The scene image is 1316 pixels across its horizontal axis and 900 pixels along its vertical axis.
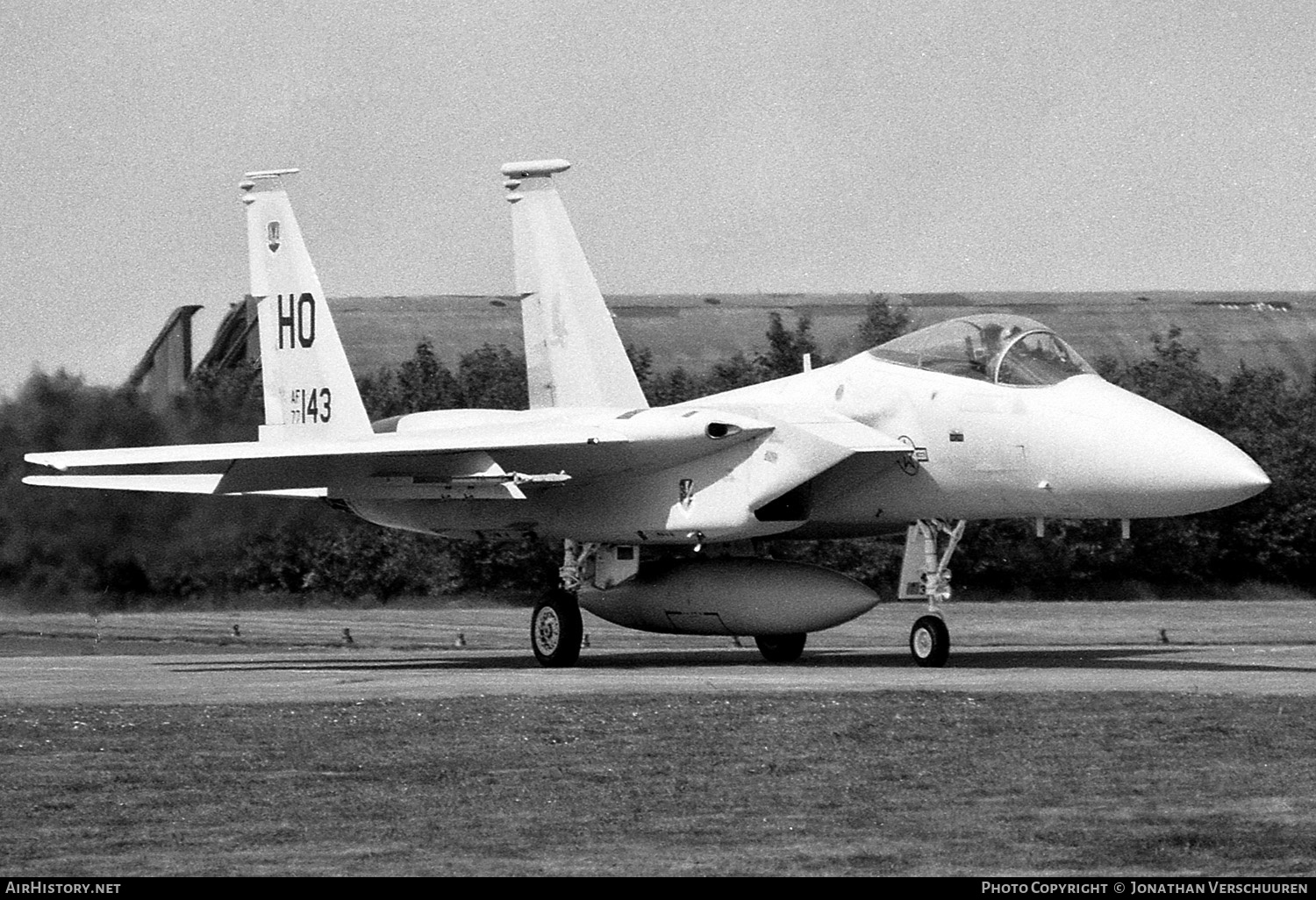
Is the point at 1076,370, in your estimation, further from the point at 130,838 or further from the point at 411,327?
the point at 411,327

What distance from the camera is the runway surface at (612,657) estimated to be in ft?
47.0

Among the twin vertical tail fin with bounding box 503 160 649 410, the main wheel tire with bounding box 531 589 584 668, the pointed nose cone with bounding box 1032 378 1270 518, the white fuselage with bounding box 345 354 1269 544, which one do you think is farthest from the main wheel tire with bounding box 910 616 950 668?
the twin vertical tail fin with bounding box 503 160 649 410

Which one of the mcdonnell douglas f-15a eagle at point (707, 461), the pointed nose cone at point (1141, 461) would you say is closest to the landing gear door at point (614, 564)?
the mcdonnell douglas f-15a eagle at point (707, 461)

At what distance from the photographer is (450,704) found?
13039mm

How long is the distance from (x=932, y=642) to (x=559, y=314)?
6226mm

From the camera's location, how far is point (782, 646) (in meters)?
18.7

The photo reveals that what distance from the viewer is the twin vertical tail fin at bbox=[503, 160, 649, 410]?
2052 centimetres

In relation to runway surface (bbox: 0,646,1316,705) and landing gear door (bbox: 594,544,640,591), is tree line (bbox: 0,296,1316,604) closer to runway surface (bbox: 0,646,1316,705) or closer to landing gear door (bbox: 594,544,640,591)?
runway surface (bbox: 0,646,1316,705)

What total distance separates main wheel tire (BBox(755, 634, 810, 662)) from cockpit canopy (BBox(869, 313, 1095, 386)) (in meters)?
3.32

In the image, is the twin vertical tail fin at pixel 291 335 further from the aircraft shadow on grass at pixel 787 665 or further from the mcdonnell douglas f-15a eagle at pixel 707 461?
the aircraft shadow on grass at pixel 787 665

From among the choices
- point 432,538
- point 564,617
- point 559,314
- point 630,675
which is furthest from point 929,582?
point 432,538

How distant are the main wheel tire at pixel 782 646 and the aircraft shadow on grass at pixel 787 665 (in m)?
0.16

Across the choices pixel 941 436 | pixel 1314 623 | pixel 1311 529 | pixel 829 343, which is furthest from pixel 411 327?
pixel 941 436

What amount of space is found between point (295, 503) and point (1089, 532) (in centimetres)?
1431
